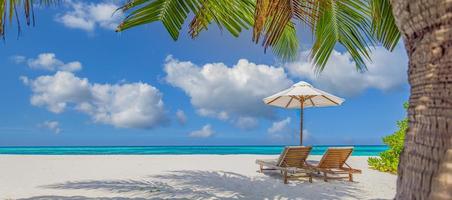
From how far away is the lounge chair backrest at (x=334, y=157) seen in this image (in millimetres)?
8258

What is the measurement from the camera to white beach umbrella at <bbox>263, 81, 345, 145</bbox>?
931cm

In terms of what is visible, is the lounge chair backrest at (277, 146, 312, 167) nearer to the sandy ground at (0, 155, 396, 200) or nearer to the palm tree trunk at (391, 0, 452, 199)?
the sandy ground at (0, 155, 396, 200)

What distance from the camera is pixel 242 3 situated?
5.52m

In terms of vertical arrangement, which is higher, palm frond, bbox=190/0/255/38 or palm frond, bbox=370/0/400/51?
palm frond, bbox=190/0/255/38

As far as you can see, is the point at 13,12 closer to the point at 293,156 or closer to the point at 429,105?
the point at 429,105

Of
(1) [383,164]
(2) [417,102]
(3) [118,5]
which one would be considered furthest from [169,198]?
(1) [383,164]

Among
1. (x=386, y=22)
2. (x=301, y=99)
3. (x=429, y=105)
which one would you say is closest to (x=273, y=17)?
(x=386, y=22)

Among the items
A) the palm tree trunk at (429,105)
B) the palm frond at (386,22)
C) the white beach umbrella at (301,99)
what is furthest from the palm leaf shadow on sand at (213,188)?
the palm tree trunk at (429,105)

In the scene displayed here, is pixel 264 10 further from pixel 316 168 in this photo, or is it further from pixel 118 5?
pixel 316 168

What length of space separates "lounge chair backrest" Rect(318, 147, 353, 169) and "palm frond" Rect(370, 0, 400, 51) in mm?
3905

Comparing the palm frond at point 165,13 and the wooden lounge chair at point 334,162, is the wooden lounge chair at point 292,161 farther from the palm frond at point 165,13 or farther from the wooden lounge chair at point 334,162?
the palm frond at point 165,13

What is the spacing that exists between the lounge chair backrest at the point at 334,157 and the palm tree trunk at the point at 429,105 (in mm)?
6651

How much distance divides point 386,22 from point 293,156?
452 cm

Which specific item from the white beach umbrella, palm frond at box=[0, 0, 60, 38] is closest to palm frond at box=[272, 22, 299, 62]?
the white beach umbrella
